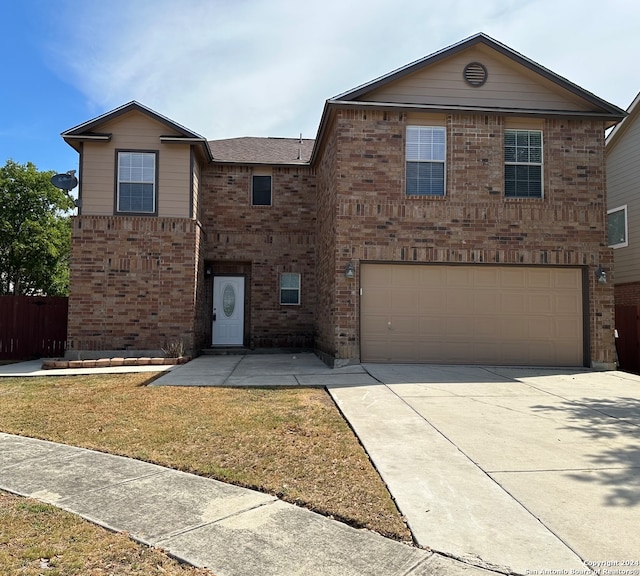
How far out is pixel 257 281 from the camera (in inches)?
572

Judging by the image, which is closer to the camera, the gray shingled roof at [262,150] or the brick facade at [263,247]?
the brick facade at [263,247]

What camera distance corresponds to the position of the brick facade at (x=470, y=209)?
421 inches

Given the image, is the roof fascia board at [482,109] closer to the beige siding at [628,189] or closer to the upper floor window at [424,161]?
the upper floor window at [424,161]

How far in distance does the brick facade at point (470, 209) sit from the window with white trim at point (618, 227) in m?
4.81

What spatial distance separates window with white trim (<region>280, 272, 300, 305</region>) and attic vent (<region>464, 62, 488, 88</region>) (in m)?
7.01

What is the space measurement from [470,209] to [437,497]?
27.0ft

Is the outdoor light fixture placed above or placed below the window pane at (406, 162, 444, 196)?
below

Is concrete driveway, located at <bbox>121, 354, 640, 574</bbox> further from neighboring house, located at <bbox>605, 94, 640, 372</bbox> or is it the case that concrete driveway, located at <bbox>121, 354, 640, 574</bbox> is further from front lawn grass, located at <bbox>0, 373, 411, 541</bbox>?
neighboring house, located at <bbox>605, 94, 640, 372</bbox>

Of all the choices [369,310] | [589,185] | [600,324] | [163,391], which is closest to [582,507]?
[163,391]

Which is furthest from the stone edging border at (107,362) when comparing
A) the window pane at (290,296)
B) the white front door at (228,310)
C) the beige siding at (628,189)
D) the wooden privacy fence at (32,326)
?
the beige siding at (628,189)

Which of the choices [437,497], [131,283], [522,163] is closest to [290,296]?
[131,283]

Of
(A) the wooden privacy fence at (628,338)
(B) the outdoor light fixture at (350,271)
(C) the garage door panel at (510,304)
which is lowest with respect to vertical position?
(A) the wooden privacy fence at (628,338)

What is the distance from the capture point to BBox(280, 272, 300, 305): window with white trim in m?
14.7

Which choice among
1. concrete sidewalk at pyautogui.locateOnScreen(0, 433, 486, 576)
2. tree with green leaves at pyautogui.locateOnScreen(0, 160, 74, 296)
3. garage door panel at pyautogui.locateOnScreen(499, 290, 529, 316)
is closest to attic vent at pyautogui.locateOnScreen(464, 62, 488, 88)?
garage door panel at pyautogui.locateOnScreen(499, 290, 529, 316)
